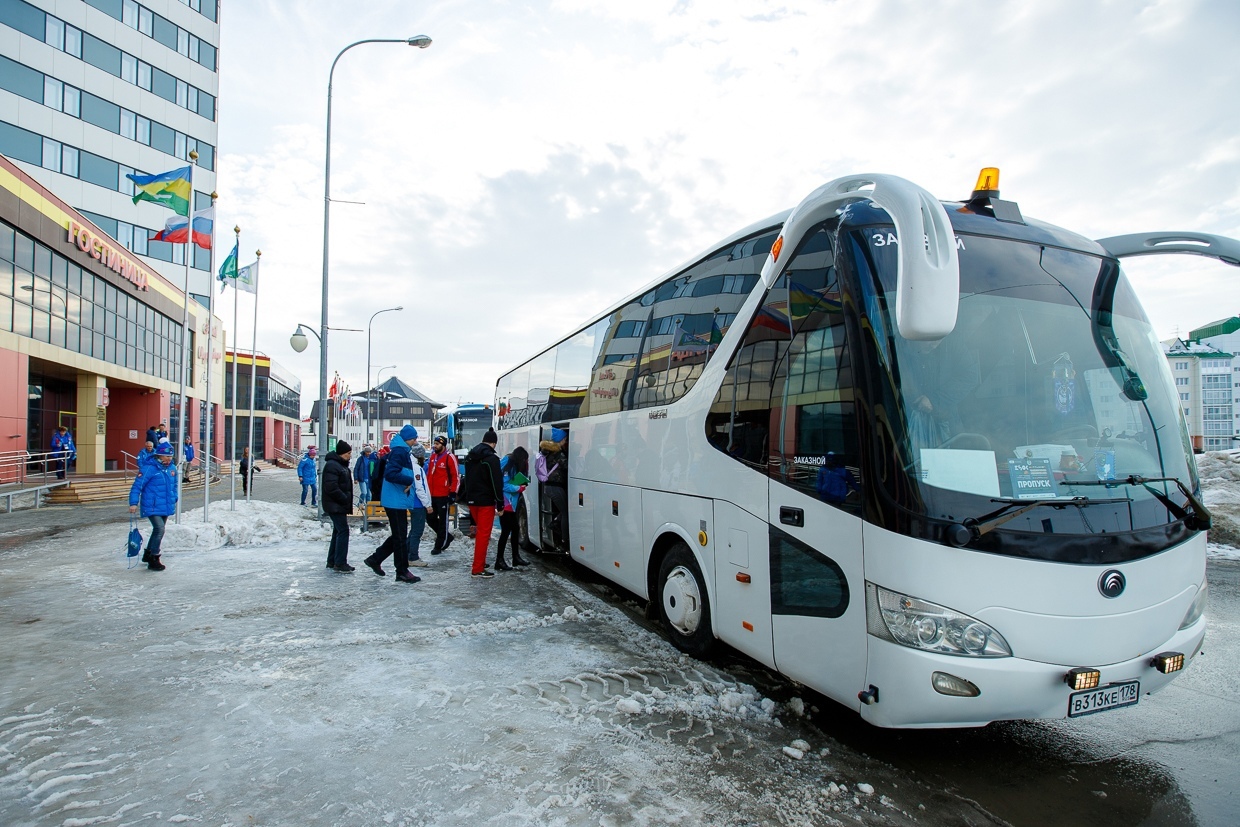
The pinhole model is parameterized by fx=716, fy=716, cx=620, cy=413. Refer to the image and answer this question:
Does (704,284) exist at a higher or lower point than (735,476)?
higher

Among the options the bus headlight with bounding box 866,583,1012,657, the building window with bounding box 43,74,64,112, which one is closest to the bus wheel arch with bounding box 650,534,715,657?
the bus headlight with bounding box 866,583,1012,657

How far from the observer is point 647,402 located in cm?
670

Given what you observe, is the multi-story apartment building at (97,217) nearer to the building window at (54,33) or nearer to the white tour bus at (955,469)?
the building window at (54,33)

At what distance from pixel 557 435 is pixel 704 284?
4227 mm

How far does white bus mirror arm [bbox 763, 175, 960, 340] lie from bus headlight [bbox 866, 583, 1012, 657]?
129 cm

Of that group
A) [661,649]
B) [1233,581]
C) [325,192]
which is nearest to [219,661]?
[661,649]

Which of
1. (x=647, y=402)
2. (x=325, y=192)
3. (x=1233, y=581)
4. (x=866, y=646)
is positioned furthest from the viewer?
(x=325, y=192)

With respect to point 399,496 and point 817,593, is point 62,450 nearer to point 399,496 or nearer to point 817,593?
point 399,496

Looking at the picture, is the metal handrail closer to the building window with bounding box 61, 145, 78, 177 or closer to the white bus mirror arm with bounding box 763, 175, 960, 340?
the building window with bounding box 61, 145, 78, 177

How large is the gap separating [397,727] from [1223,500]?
1543cm

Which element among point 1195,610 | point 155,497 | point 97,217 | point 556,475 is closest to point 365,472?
point 155,497

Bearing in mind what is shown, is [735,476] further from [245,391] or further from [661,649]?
[245,391]

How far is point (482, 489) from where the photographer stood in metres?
9.37

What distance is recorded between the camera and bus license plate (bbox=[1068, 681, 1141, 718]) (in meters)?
3.42
